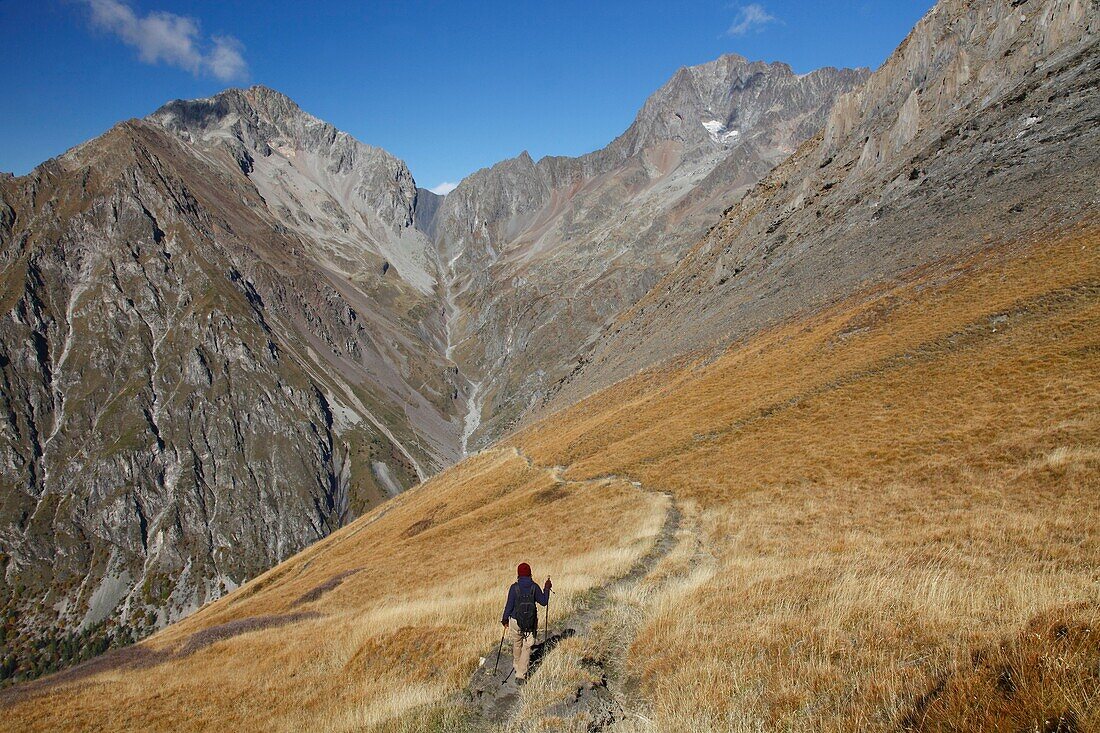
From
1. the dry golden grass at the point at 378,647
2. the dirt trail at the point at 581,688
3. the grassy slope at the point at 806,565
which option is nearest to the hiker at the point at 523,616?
the dirt trail at the point at 581,688

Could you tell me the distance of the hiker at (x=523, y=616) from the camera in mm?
11070

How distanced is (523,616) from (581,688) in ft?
6.90

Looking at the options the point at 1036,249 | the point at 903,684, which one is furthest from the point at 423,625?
the point at 1036,249

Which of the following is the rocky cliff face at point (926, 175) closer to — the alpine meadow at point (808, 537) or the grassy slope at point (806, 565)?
the alpine meadow at point (808, 537)

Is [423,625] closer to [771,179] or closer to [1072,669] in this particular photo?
[1072,669]

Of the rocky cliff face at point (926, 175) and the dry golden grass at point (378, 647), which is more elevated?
the rocky cliff face at point (926, 175)

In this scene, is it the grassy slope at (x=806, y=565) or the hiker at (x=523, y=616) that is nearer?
the grassy slope at (x=806, y=565)

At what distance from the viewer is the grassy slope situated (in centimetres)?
654

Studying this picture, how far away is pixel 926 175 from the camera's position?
6762 centimetres

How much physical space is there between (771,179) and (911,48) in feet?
136

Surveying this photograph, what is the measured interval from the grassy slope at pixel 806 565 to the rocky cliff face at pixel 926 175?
11.8 m

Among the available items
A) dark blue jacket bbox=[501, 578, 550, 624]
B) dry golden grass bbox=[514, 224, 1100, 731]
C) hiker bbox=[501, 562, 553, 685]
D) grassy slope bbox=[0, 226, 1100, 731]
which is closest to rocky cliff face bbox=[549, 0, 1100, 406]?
dry golden grass bbox=[514, 224, 1100, 731]

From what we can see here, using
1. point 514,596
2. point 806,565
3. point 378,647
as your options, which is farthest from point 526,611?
point 806,565

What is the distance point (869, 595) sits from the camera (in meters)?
9.74
